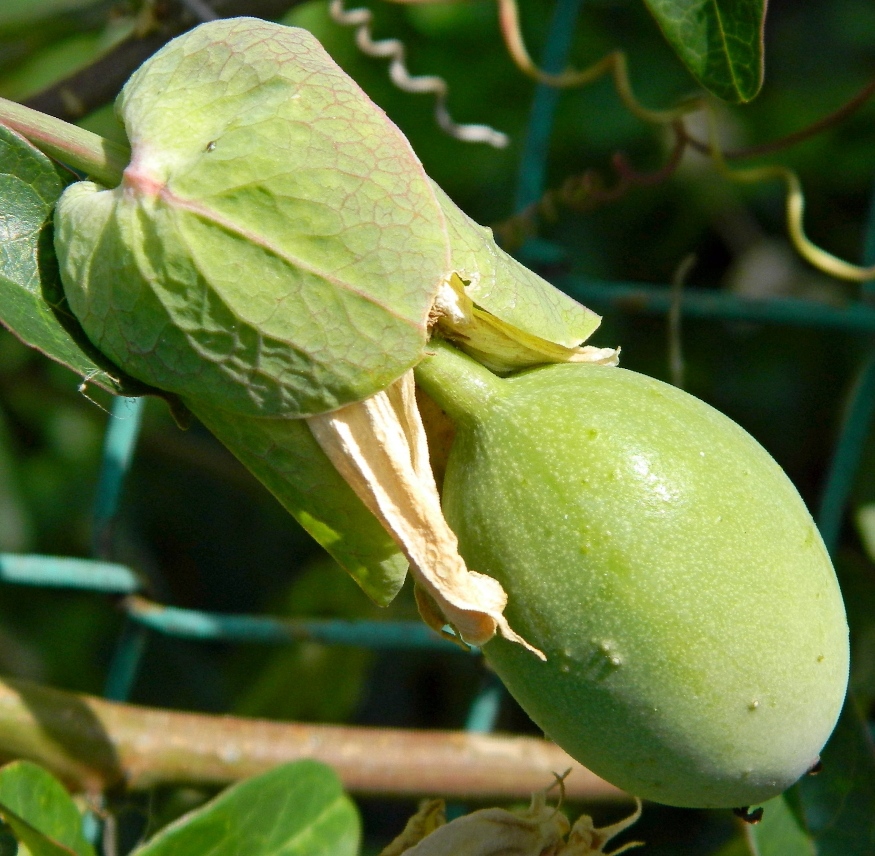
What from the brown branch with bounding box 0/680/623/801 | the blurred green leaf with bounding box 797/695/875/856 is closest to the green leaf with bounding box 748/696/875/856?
the blurred green leaf with bounding box 797/695/875/856

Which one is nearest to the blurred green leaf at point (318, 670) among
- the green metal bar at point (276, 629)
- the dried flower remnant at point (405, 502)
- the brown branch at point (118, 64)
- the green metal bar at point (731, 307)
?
the green metal bar at point (276, 629)

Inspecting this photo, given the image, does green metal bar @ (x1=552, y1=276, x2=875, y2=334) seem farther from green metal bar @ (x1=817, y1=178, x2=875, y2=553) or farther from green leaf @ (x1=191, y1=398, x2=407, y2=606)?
green leaf @ (x1=191, y1=398, x2=407, y2=606)

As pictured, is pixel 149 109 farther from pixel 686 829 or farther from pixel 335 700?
pixel 686 829

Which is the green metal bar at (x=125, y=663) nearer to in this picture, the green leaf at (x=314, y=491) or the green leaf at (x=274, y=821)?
the green leaf at (x=274, y=821)

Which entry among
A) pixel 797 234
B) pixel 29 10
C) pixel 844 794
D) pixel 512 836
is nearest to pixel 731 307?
pixel 797 234

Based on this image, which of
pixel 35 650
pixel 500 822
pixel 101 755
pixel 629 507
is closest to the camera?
pixel 629 507

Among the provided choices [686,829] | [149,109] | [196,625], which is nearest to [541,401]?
[149,109]
